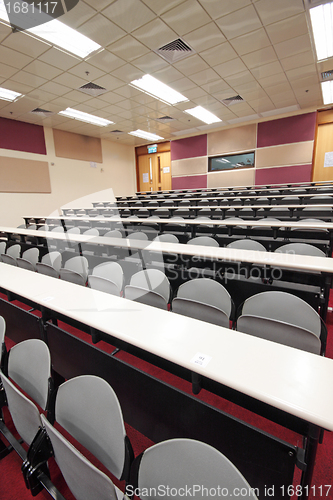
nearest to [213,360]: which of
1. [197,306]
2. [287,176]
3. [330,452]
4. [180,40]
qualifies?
[197,306]

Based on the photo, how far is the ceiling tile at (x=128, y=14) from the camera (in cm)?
320

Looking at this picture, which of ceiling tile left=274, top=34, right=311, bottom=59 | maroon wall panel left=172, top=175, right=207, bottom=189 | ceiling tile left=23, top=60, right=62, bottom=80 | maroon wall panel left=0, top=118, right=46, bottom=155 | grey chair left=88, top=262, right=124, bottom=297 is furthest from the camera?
maroon wall panel left=172, top=175, right=207, bottom=189

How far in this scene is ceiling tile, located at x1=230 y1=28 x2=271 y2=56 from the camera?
12.8 feet

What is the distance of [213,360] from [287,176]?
28.9ft

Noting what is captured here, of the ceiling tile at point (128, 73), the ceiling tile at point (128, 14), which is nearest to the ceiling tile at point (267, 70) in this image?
the ceiling tile at point (128, 73)

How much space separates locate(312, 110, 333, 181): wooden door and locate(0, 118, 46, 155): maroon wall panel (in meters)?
9.25

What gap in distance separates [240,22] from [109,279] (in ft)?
13.9

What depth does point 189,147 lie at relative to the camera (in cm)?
1022

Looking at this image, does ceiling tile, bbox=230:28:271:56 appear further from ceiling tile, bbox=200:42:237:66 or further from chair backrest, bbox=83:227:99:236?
chair backrest, bbox=83:227:99:236

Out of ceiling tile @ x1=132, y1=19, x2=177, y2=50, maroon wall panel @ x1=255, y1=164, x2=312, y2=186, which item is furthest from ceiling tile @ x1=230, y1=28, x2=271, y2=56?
maroon wall panel @ x1=255, y1=164, x2=312, y2=186

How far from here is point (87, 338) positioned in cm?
226

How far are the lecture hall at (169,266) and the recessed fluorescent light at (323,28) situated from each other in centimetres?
3

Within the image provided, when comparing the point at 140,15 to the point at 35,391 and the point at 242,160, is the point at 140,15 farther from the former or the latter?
the point at 242,160

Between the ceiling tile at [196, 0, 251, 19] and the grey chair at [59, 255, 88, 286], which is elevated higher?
the ceiling tile at [196, 0, 251, 19]
